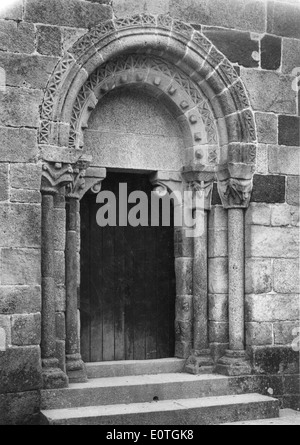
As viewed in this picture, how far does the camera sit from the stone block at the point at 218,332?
23.6ft

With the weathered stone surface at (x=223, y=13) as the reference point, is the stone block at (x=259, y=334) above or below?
below

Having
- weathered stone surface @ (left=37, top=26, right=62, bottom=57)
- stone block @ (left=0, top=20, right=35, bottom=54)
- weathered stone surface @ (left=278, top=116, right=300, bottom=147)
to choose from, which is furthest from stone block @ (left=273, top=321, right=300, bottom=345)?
stone block @ (left=0, top=20, right=35, bottom=54)

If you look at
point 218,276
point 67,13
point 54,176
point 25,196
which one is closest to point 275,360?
point 218,276

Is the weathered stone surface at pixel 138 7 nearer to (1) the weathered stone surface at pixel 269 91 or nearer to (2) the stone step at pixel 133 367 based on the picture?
(1) the weathered stone surface at pixel 269 91

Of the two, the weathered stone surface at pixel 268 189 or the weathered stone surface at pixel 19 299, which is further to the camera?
the weathered stone surface at pixel 268 189

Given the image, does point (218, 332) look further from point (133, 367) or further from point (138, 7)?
point (138, 7)

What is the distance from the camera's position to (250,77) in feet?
23.8

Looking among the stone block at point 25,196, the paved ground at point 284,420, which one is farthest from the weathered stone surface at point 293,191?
the stone block at point 25,196

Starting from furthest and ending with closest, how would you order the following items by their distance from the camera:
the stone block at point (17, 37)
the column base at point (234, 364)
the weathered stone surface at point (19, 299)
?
the column base at point (234, 364)
the stone block at point (17, 37)
the weathered stone surface at point (19, 299)

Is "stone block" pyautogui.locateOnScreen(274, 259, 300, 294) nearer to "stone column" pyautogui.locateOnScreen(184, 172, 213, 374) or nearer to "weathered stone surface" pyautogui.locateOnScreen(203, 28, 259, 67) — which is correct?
"stone column" pyautogui.locateOnScreen(184, 172, 213, 374)

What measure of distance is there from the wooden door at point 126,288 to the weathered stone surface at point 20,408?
38.4 inches

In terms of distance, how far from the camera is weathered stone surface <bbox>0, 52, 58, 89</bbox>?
20.4ft

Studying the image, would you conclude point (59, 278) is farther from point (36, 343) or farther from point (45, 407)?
point (45, 407)

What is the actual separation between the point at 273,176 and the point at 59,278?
7.67ft
